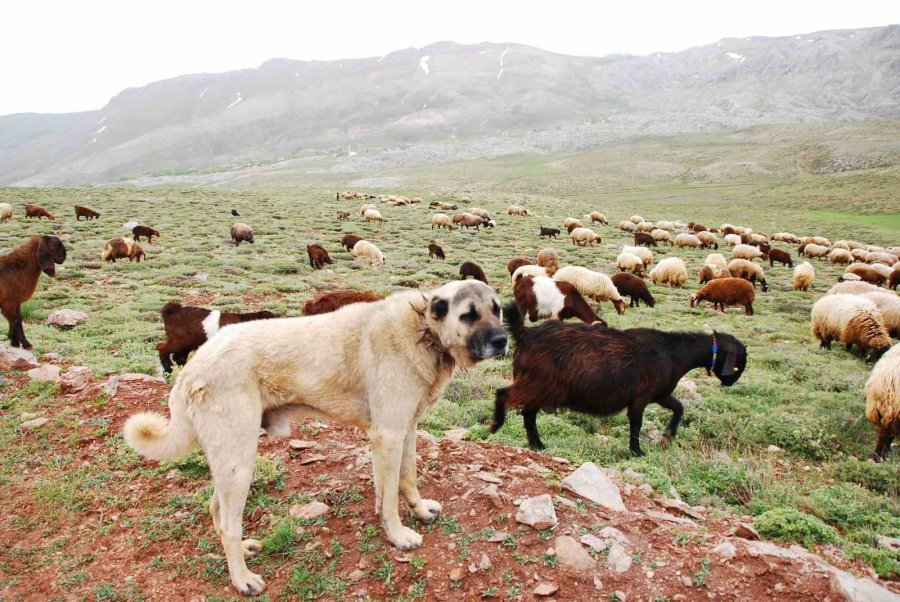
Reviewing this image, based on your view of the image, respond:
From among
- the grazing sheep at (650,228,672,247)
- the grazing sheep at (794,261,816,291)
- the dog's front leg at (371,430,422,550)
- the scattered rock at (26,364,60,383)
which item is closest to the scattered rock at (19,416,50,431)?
the scattered rock at (26,364,60,383)

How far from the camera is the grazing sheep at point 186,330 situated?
8008mm

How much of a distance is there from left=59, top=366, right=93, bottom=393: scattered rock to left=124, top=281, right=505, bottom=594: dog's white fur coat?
4374mm

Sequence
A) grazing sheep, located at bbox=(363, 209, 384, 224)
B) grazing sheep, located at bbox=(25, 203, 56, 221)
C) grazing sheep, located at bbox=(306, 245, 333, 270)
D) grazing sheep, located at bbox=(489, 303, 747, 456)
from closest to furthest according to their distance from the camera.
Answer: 1. grazing sheep, located at bbox=(489, 303, 747, 456)
2. grazing sheep, located at bbox=(306, 245, 333, 270)
3. grazing sheep, located at bbox=(25, 203, 56, 221)
4. grazing sheep, located at bbox=(363, 209, 384, 224)

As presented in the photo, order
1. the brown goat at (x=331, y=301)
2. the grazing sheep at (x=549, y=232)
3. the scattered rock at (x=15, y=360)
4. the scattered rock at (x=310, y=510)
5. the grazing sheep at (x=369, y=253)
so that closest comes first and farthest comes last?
the scattered rock at (x=310, y=510)
the scattered rock at (x=15, y=360)
the brown goat at (x=331, y=301)
the grazing sheep at (x=369, y=253)
the grazing sheep at (x=549, y=232)

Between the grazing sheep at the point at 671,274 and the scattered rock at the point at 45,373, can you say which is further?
the grazing sheep at the point at 671,274

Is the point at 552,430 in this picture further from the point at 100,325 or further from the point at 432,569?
the point at 100,325

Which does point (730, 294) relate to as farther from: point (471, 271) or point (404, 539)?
point (404, 539)

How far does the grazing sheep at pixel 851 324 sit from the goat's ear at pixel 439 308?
1215 cm

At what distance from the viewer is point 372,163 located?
126 metres

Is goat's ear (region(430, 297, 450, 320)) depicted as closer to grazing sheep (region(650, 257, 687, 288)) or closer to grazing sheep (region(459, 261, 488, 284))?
grazing sheep (region(459, 261, 488, 284))

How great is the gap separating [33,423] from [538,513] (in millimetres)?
6361

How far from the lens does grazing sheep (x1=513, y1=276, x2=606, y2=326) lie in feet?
41.7

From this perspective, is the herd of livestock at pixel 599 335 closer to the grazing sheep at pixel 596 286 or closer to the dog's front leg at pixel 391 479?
the grazing sheep at pixel 596 286

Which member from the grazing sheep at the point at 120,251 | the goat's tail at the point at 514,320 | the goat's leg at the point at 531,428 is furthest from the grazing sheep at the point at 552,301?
the grazing sheep at the point at 120,251
